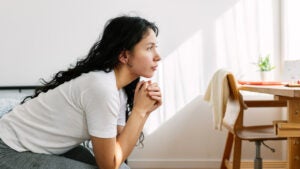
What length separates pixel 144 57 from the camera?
1.05 m

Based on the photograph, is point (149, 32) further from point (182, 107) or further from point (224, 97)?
point (182, 107)

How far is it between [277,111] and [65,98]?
2037 millimetres

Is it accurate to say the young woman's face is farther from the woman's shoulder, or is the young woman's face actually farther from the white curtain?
the white curtain

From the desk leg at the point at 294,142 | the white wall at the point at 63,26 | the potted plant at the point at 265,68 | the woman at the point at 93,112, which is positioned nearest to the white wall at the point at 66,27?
the white wall at the point at 63,26

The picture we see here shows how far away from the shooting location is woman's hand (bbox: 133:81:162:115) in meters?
1.02

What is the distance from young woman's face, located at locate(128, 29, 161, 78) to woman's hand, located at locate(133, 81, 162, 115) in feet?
0.15

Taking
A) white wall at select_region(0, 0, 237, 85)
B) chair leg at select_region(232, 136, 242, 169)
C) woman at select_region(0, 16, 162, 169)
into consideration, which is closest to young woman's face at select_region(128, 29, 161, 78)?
woman at select_region(0, 16, 162, 169)

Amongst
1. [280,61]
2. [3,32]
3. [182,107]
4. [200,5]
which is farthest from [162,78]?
[3,32]

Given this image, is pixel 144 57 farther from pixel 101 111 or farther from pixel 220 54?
pixel 220 54

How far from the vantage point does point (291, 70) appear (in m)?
1.89

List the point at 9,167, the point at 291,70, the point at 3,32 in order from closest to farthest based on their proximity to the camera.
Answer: the point at 9,167 → the point at 291,70 → the point at 3,32

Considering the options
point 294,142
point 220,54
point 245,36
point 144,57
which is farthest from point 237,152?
point 144,57

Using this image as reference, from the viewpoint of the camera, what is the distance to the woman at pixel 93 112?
0.92m

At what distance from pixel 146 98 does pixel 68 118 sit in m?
0.24
